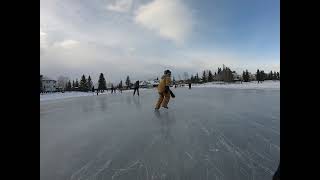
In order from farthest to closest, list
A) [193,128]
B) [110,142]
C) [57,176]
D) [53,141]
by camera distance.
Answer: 1. [193,128]
2. [53,141]
3. [110,142]
4. [57,176]

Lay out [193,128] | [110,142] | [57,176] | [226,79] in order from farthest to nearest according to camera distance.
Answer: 1. [226,79]
2. [193,128]
3. [110,142]
4. [57,176]

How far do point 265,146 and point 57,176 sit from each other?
10.1 ft

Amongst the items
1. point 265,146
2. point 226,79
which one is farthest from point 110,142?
point 226,79

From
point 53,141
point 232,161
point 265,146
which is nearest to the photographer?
point 232,161

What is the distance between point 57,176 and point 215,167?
6.10 ft

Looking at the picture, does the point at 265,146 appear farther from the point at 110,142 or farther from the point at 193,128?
the point at 110,142

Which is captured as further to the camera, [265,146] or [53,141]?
[53,141]
